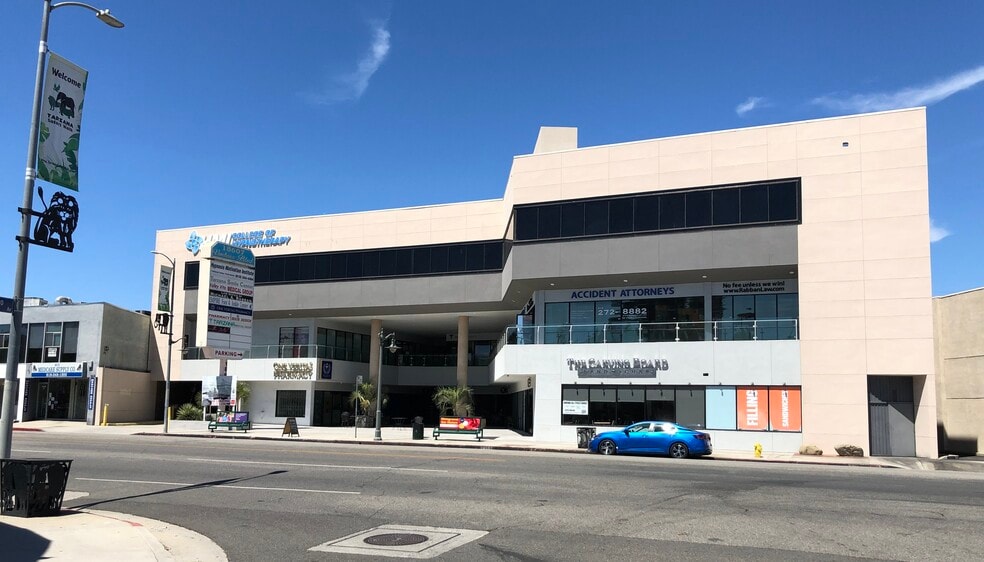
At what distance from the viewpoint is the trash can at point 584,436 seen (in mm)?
29594

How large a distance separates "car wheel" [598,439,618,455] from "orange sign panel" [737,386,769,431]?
7.38m

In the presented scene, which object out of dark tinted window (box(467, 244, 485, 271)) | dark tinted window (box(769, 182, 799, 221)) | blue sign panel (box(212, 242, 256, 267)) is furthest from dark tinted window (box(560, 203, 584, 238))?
blue sign panel (box(212, 242, 256, 267))

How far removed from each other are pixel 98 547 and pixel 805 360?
2762 centimetres

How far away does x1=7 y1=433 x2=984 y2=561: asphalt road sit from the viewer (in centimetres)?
959

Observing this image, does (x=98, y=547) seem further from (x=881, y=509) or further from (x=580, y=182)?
(x=580, y=182)

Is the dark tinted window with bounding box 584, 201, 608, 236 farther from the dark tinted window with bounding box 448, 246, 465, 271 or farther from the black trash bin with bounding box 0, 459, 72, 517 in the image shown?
the black trash bin with bounding box 0, 459, 72, 517

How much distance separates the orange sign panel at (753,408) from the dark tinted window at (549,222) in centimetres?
1105

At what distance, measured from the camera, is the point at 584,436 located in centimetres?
2991

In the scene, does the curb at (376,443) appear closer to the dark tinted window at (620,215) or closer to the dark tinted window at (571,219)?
the dark tinted window at (571,219)

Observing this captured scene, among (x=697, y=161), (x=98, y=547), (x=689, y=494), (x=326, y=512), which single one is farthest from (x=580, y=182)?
(x=98, y=547)

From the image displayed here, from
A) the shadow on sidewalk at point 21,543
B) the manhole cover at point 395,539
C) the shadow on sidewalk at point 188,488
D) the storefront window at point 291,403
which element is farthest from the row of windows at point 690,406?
the shadow on sidewalk at point 21,543

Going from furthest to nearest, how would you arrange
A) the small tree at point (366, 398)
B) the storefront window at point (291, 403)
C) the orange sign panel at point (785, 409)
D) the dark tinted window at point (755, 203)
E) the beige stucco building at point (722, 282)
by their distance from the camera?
the storefront window at point (291, 403) → the small tree at point (366, 398) → the dark tinted window at point (755, 203) → the orange sign panel at point (785, 409) → the beige stucco building at point (722, 282)

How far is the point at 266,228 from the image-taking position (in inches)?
1886

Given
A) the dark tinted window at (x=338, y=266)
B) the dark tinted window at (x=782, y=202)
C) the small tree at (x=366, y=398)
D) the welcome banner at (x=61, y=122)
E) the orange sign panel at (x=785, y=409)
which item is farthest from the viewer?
the dark tinted window at (x=338, y=266)
